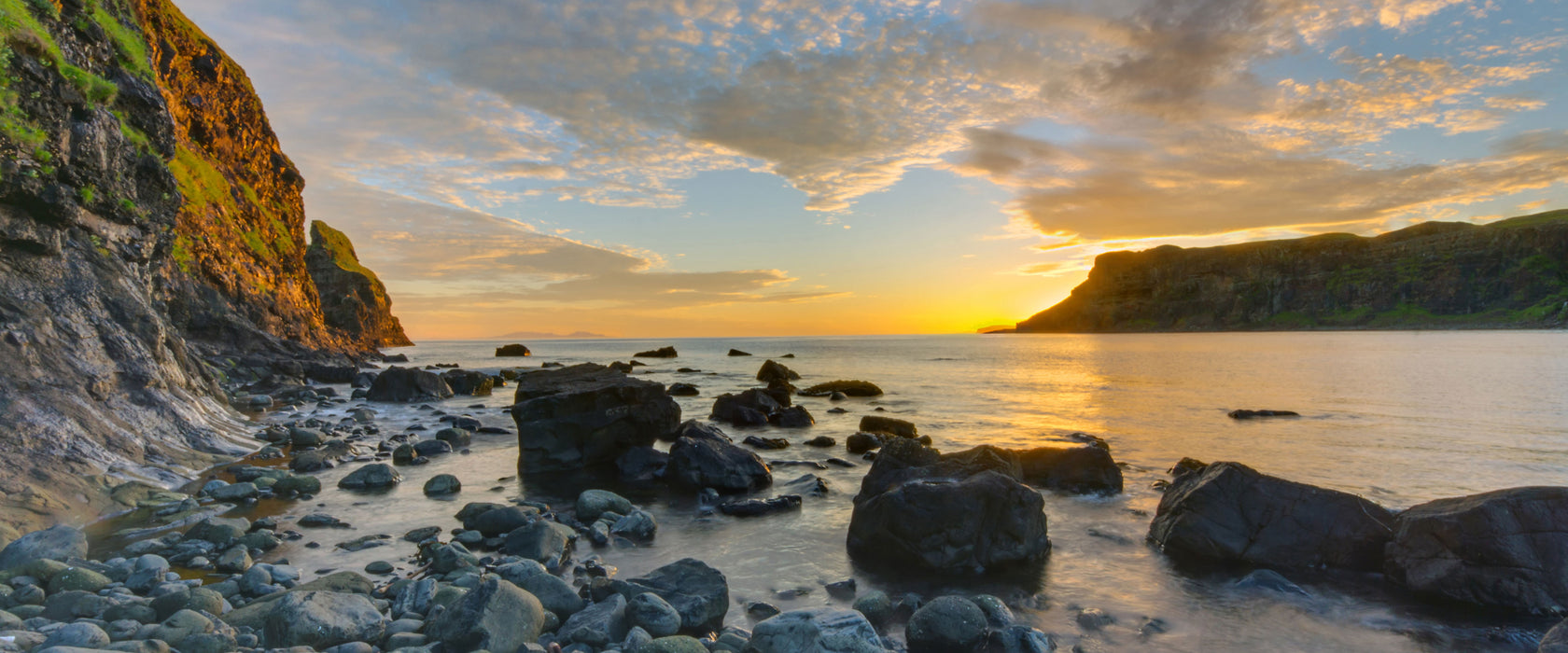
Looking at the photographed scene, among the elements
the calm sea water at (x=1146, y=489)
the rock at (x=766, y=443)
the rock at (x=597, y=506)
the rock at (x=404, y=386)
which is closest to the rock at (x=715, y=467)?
the calm sea water at (x=1146, y=489)

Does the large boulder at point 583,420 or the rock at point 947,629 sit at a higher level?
the large boulder at point 583,420

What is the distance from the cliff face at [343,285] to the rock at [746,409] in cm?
6888

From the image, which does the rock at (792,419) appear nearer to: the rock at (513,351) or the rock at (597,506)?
the rock at (597,506)

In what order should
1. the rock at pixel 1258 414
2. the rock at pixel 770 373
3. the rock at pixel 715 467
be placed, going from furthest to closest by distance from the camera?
the rock at pixel 770 373 < the rock at pixel 1258 414 < the rock at pixel 715 467

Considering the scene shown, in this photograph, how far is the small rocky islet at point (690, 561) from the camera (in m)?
6.04

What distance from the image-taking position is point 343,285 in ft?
286

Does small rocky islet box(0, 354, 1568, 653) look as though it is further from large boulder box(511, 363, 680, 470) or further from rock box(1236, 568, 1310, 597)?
large boulder box(511, 363, 680, 470)

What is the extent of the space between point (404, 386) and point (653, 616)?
30103mm

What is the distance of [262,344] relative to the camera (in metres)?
35.7

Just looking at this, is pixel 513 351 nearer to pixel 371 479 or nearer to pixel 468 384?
pixel 468 384

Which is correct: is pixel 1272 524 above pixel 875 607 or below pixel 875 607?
above

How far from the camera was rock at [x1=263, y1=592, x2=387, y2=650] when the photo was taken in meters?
5.76

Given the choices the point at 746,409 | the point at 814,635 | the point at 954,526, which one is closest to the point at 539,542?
the point at 814,635

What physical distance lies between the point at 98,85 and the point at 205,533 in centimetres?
1382
